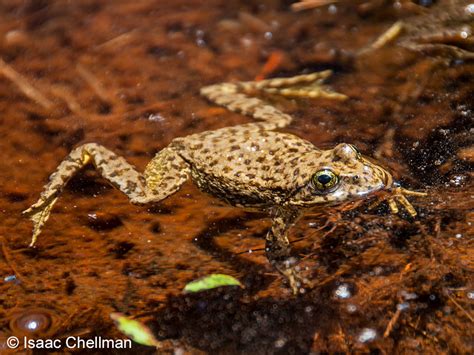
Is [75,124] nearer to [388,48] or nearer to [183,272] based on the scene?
[183,272]

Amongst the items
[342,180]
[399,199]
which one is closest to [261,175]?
[342,180]

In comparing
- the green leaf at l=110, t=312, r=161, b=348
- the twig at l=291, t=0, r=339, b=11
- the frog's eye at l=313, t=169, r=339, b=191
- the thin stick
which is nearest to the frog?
the frog's eye at l=313, t=169, r=339, b=191

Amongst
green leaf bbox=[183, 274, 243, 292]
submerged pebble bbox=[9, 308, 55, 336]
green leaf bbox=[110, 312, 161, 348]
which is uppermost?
green leaf bbox=[183, 274, 243, 292]

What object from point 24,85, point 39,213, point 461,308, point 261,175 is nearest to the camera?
point 461,308

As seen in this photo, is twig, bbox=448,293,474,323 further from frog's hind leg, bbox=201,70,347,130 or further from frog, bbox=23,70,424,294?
frog's hind leg, bbox=201,70,347,130

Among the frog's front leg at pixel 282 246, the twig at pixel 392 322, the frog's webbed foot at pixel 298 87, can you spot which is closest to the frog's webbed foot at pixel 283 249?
the frog's front leg at pixel 282 246

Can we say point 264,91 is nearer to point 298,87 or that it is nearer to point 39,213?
Result: point 298,87

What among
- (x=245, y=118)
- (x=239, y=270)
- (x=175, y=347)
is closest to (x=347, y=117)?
(x=245, y=118)
